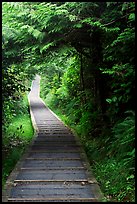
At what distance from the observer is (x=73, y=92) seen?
18.0 metres

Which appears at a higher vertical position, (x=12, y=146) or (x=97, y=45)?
(x=97, y=45)

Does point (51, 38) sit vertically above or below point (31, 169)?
above

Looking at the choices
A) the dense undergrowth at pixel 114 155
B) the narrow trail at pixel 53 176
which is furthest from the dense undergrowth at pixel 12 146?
the dense undergrowth at pixel 114 155

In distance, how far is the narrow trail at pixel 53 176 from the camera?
5.76m

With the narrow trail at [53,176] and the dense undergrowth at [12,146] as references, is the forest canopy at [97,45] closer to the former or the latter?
the narrow trail at [53,176]

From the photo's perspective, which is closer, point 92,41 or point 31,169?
point 31,169

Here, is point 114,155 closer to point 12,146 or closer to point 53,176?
point 53,176

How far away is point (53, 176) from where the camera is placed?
279 inches

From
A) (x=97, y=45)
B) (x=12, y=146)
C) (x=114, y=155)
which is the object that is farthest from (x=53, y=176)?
(x=97, y=45)

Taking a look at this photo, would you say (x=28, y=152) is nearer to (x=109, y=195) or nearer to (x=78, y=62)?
(x=109, y=195)

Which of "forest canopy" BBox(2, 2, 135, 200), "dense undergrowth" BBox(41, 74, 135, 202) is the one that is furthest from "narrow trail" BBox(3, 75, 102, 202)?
"forest canopy" BBox(2, 2, 135, 200)

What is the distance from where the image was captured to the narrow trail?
576cm

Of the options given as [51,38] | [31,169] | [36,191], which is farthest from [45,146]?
[36,191]

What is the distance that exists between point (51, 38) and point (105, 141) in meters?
3.33
